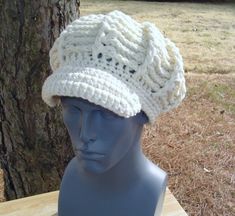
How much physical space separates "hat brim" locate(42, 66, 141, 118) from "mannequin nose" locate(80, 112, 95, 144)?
0.07m

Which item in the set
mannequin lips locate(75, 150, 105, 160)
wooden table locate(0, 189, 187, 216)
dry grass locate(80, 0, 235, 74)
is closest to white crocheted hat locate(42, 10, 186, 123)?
mannequin lips locate(75, 150, 105, 160)

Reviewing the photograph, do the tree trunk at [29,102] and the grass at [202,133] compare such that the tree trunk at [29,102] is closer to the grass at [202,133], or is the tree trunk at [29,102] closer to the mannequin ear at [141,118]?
the mannequin ear at [141,118]

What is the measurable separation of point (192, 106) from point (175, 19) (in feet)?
9.42

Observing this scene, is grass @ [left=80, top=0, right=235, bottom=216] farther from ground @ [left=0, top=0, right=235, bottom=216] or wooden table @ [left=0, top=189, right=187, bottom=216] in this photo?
wooden table @ [left=0, top=189, right=187, bottom=216]

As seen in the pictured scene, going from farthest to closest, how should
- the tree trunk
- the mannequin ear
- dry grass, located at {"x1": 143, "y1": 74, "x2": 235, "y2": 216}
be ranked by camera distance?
dry grass, located at {"x1": 143, "y1": 74, "x2": 235, "y2": 216}, the tree trunk, the mannequin ear

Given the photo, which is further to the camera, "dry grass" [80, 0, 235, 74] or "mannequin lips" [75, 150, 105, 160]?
"dry grass" [80, 0, 235, 74]

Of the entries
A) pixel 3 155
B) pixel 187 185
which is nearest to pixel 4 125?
pixel 3 155

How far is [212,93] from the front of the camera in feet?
11.4

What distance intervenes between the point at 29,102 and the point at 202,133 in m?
1.46

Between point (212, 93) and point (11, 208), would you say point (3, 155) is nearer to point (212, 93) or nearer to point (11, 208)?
point (11, 208)

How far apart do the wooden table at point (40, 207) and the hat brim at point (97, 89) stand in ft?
2.41

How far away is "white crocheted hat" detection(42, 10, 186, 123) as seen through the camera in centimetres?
104

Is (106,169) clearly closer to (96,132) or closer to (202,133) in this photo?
(96,132)

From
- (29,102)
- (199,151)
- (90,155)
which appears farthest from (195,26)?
(90,155)
